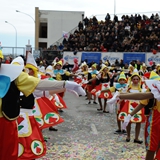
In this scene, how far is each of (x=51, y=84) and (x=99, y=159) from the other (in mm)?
3021

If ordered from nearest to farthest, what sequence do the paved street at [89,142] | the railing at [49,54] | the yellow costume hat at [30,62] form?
the yellow costume hat at [30,62] → the paved street at [89,142] → the railing at [49,54]

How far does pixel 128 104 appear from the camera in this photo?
697 cm

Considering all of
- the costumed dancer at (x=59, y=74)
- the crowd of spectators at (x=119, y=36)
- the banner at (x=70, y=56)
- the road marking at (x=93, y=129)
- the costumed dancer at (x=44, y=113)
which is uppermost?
the crowd of spectators at (x=119, y=36)

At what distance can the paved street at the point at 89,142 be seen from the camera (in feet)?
19.4

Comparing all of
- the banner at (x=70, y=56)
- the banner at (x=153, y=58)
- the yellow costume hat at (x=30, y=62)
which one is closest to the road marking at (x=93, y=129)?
the yellow costume hat at (x=30, y=62)

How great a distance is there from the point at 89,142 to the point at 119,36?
19.5 meters

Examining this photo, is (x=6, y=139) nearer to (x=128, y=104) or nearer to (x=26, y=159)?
(x=26, y=159)

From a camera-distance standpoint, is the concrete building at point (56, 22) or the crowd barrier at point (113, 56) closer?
the crowd barrier at point (113, 56)

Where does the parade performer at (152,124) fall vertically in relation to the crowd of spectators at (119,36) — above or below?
below

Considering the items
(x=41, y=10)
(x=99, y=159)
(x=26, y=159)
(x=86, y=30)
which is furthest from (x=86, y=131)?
(x=41, y=10)

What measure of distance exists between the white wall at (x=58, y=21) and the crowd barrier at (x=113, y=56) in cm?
1974

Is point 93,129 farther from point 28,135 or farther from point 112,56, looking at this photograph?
point 112,56

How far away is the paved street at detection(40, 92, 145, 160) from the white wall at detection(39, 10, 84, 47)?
1375 inches

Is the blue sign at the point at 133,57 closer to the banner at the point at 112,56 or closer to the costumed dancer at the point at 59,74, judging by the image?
the banner at the point at 112,56
